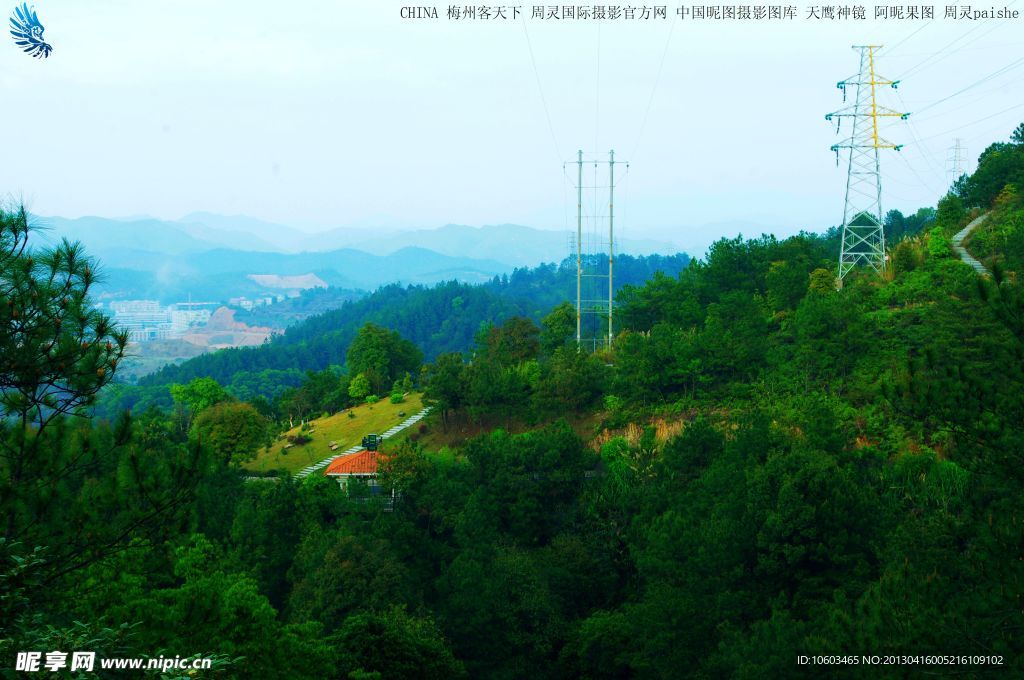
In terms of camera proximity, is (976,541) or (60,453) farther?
(976,541)

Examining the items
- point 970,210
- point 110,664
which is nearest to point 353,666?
point 110,664

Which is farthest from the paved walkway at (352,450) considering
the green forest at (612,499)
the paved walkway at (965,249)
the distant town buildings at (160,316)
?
the distant town buildings at (160,316)

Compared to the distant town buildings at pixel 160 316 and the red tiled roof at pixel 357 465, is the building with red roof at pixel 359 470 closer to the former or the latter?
the red tiled roof at pixel 357 465

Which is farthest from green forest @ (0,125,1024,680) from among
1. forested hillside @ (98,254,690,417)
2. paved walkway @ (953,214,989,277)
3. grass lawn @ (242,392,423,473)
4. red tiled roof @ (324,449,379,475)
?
forested hillside @ (98,254,690,417)

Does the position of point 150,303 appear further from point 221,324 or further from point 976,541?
point 976,541

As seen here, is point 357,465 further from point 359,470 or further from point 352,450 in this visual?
point 352,450
